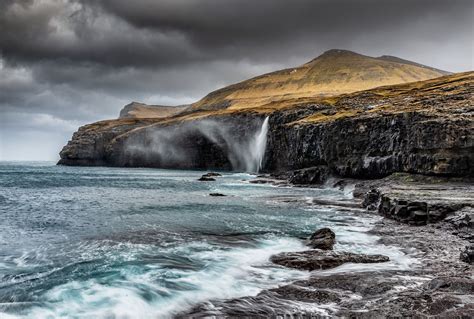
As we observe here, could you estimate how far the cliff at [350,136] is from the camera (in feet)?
131

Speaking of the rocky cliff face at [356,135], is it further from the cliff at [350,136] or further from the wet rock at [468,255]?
the wet rock at [468,255]

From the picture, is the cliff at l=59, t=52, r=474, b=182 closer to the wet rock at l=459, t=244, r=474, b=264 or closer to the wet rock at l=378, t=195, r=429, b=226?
the wet rock at l=378, t=195, r=429, b=226

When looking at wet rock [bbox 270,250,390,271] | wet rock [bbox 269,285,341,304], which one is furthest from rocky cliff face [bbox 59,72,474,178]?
wet rock [bbox 269,285,341,304]

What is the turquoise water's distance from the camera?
11.9 m

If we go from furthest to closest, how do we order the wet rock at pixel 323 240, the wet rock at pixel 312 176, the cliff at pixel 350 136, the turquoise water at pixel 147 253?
the wet rock at pixel 312 176 < the cliff at pixel 350 136 < the wet rock at pixel 323 240 < the turquoise water at pixel 147 253

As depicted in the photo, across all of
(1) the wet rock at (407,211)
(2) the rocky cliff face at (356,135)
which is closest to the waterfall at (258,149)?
(2) the rocky cliff face at (356,135)

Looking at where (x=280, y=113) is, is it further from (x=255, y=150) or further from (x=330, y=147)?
(x=330, y=147)

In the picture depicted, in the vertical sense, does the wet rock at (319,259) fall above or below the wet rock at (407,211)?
below

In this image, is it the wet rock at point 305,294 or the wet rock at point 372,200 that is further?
the wet rock at point 372,200

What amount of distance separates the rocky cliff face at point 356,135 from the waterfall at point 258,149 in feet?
13.8

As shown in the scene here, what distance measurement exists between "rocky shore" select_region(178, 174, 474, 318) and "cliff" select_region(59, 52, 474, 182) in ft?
61.0

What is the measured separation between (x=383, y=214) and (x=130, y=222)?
1974cm

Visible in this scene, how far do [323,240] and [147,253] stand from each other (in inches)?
352

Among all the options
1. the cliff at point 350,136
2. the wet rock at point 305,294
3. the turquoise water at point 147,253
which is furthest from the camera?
the cliff at point 350,136
